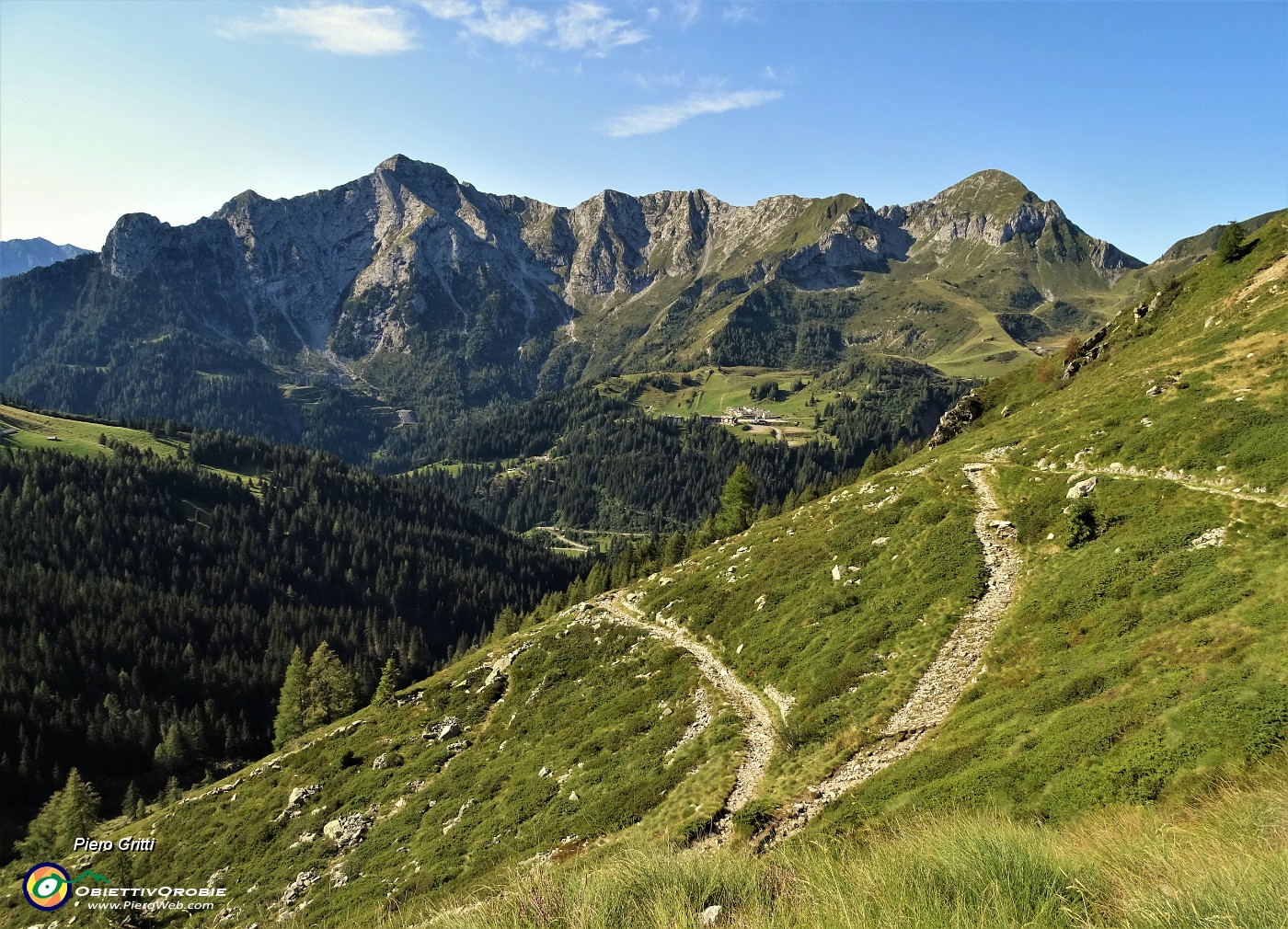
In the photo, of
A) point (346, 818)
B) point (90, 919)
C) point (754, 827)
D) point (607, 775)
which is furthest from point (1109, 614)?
point (90, 919)

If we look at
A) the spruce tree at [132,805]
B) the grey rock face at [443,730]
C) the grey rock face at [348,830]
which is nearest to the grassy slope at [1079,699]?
the grey rock face at [443,730]

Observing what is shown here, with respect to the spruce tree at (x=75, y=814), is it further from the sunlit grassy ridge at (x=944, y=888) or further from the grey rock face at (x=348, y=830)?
the sunlit grassy ridge at (x=944, y=888)

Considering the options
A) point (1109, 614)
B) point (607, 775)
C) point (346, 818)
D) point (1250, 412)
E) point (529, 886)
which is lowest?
point (346, 818)

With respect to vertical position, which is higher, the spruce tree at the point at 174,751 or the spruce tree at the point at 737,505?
the spruce tree at the point at 737,505

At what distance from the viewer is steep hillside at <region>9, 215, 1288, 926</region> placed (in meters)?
7.84

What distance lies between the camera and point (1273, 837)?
961cm

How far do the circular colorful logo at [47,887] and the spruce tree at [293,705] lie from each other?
31180 millimetres

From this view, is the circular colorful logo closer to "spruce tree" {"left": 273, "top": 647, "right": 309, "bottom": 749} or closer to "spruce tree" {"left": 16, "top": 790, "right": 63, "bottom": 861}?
"spruce tree" {"left": 16, "top": 790, "right": 63, "bottom": 861}

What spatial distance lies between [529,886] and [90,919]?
63.1 m

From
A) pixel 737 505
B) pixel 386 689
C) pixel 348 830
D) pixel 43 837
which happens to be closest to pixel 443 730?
pixel 348 830

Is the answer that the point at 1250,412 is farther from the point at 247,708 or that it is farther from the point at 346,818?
the point at 247,708

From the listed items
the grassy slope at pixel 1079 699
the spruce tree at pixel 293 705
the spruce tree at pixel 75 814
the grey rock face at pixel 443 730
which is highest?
the grassy slope at pixel 1079 699

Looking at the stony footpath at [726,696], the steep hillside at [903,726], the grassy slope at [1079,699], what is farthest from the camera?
the stony footpath at [726,696]

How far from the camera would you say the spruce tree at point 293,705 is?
88125 mm
